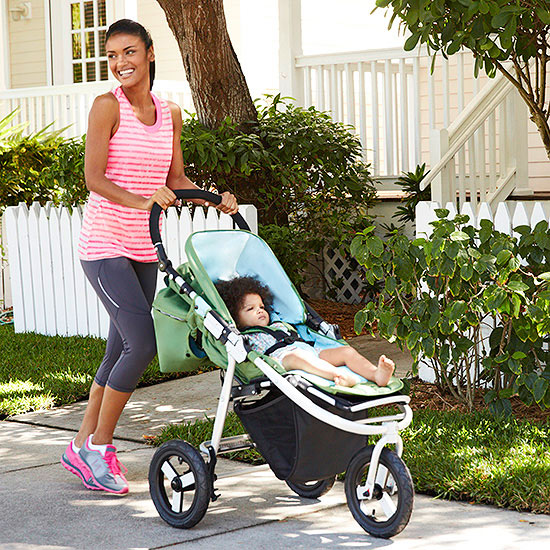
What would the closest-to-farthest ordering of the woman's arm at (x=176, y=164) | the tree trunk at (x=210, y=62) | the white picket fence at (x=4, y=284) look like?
1. the woman's arm at (x=176, y=164)
2. the tree trunk at (x=210, y=62)
3. the white picket fence at (x=4, y=284)

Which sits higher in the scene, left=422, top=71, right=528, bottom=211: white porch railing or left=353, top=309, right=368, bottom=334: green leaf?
left=422, top=71, right=528, bottom=211: white porch railing

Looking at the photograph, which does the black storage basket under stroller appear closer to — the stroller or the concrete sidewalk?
the stroller

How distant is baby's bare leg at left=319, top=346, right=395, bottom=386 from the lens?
3986 millimetres

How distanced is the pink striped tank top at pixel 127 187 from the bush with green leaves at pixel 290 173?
132 inches

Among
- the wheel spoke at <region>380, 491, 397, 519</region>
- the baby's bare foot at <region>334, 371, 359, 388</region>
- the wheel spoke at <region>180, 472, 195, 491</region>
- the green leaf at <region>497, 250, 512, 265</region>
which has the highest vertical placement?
the green leaf at <region>497, 250, 512, 265</region>

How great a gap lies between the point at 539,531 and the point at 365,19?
1368cm

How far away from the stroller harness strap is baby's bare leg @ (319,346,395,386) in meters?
0.15

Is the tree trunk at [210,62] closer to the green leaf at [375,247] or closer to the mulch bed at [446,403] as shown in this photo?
the mulch bed at [446,403]

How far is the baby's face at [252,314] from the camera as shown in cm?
446

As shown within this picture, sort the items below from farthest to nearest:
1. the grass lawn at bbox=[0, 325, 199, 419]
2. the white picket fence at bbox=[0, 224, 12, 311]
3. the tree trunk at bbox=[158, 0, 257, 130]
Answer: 1. the white picket fence at bbox=[0, 224, 12, 311]
2. the tree trunk at bbox=[158, 0, 257, 130]
3. the grass lawn at bbox=[0, 325, 199, 419]

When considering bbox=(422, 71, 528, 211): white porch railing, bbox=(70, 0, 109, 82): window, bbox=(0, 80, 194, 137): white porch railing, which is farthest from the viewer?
bbox=(70, 0, 109, 82): window

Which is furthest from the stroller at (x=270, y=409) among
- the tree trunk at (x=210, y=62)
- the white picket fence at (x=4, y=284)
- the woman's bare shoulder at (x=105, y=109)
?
the white picket fence at (x=4, y=284)

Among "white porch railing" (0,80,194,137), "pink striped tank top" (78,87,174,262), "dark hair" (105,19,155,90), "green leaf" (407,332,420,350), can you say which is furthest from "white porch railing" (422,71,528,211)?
"white porch railing" (0,80,194,137)

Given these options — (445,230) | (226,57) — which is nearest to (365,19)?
(226,57)
